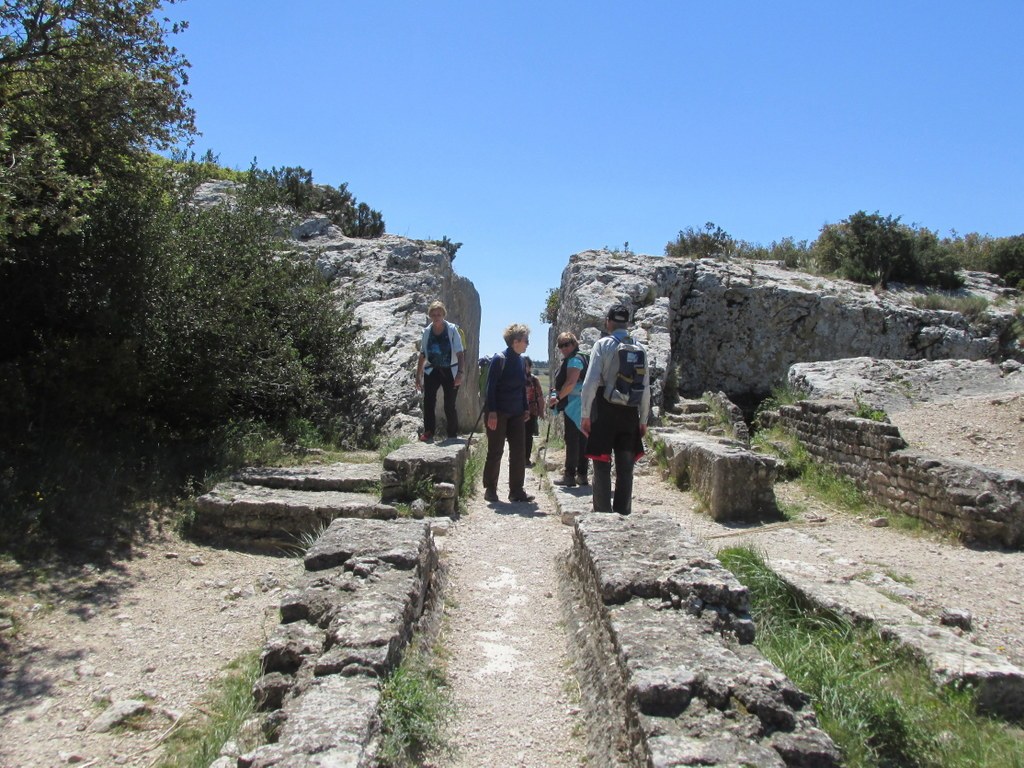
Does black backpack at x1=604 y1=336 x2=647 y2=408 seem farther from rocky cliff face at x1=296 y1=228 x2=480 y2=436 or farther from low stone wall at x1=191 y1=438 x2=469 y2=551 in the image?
rocky cliff face at x1=296 y1=228 x2=480 y2=436

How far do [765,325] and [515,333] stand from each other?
9.61 metres

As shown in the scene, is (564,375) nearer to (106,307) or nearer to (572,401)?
(572,401)

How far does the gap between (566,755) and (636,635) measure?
0.62m

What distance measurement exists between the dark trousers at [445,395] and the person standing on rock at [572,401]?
1.18 meters

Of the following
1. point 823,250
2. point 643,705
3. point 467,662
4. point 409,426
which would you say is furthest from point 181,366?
point 823,250

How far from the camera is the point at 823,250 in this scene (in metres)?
19.6

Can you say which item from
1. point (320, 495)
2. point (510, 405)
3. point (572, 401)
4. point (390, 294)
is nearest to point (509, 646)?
point (320, 495)

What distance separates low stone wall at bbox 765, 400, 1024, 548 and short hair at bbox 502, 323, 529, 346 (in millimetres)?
3987

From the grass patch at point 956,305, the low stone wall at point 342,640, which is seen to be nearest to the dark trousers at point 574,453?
the low stone wall at point 342,640

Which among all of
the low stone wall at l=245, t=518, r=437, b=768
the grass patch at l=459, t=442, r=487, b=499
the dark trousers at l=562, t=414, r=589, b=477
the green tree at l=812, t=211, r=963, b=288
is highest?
the green tree at l=812, t=211, r=963, b=288

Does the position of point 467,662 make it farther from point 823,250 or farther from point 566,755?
point 823,250

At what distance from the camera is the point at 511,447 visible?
8.49 m

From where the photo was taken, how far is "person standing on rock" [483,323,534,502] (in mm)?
8211

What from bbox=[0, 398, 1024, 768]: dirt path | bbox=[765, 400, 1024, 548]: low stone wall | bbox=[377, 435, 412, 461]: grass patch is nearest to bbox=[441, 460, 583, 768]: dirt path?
bbox=[0, 398, 1024, 768]: dirt path
